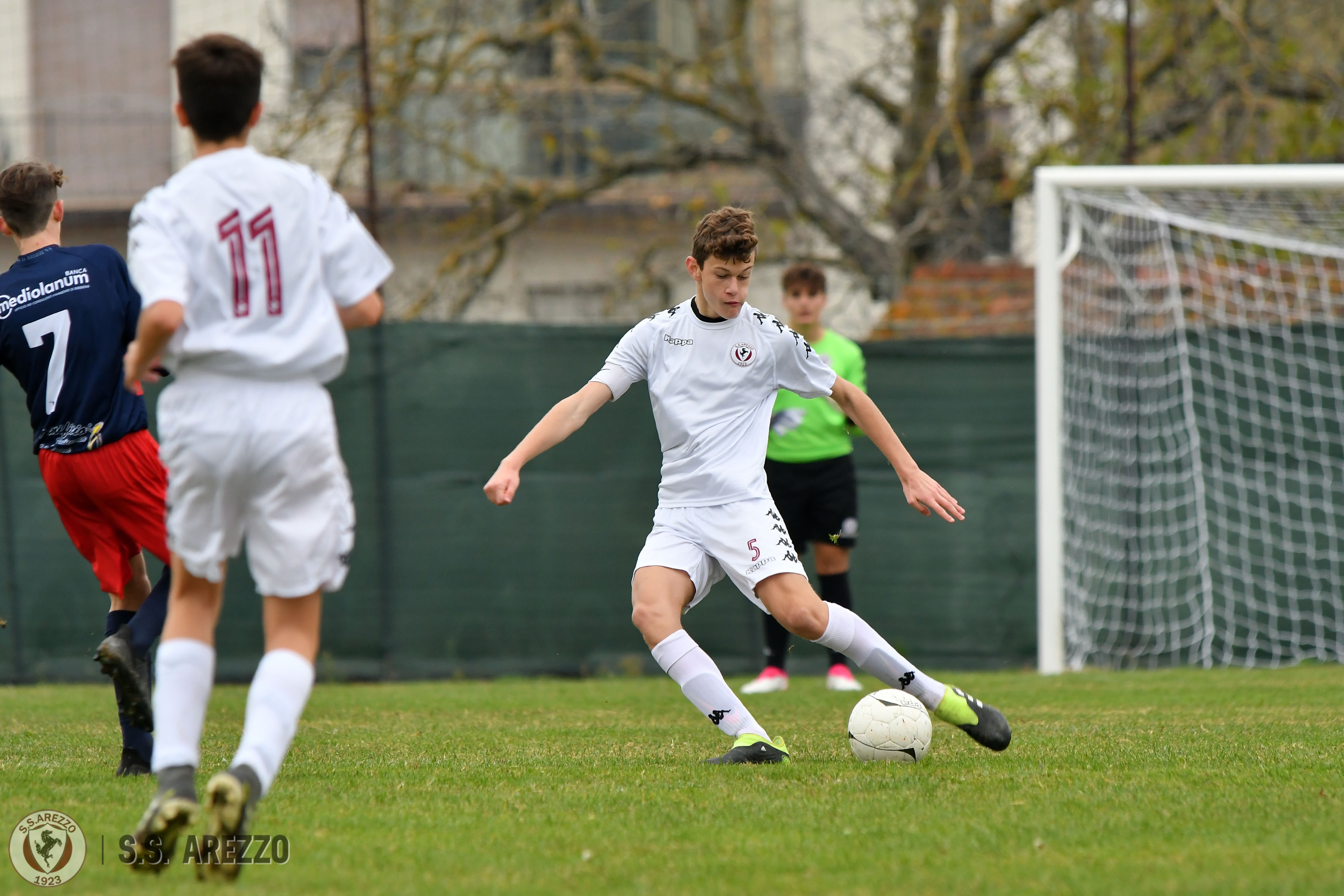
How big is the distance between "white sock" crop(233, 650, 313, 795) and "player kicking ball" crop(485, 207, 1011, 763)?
4.69 ft

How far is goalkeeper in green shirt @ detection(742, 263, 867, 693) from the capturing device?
762cm

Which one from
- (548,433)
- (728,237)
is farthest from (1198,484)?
(548,433)

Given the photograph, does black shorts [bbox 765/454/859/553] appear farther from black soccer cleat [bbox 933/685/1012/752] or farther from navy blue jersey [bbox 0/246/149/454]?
navy blue jersey [bbox 0/246/149/454]

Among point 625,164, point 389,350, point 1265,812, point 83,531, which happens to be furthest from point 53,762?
point 625,164

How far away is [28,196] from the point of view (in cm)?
461

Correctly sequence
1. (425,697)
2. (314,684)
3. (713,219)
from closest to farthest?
(713,219), (425,697), (314,684)

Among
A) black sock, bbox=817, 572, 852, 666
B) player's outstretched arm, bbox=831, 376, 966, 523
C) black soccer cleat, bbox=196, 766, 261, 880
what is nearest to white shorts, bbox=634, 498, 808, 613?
player's outstretched arm, bbox=831, 376, 966, 523

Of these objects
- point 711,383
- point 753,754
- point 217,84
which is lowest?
point 753,754

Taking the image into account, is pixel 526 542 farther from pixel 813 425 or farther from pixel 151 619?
pixel 151 619

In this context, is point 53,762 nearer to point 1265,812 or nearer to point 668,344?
point 668,344

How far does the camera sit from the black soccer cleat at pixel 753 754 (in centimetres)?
467

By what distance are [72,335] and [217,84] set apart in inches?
67.4

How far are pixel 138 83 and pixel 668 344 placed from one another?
12.4 metres

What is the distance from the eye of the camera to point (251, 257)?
128 inches
